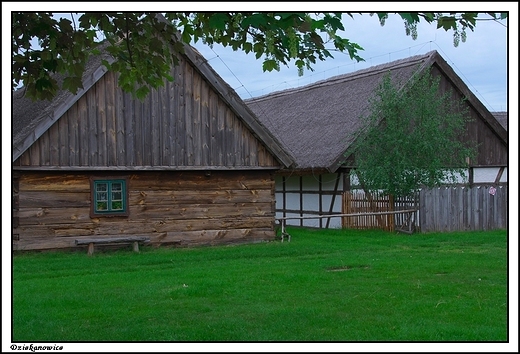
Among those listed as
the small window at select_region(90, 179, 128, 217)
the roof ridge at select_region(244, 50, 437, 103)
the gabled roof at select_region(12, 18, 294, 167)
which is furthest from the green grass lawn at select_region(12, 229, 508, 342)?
the roof ridge at select_region(244, 50, 437, 103)

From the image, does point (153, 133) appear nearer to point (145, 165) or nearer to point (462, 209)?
point (145, 165)

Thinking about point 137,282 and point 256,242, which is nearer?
point 137,282

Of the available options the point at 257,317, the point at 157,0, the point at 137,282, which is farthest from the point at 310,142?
the point at 157,0

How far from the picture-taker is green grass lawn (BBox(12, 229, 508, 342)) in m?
7.43

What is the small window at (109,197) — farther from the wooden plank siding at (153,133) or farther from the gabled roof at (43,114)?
the gabled roof at (43,114)

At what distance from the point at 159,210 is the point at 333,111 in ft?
34.3

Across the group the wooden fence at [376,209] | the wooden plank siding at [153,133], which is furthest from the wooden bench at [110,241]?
the wooden fence at [376,209]

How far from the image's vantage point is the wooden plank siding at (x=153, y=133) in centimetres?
1548

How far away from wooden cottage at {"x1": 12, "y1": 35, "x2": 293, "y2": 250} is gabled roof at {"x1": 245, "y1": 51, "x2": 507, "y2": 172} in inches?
179

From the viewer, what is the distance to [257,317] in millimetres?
8125

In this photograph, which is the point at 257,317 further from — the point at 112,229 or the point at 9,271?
the point at 112,229

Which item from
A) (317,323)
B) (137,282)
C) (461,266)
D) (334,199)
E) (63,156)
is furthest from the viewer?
(334,199)

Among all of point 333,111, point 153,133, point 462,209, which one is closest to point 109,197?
point 153,133

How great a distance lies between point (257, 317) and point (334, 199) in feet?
48.9
